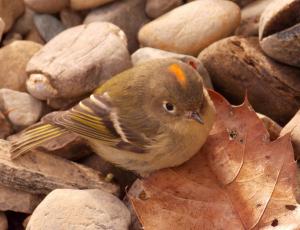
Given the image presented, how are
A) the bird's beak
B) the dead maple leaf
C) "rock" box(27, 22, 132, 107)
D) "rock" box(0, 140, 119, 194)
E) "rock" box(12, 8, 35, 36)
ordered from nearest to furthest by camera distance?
1. the dead maple leaf
2. the bird's beak
3. "rock" box(0, 140, 119, 194)
4. "rock" box(27, 22, 132, 107)
5. "rock" box(12, 8, 35, 36)

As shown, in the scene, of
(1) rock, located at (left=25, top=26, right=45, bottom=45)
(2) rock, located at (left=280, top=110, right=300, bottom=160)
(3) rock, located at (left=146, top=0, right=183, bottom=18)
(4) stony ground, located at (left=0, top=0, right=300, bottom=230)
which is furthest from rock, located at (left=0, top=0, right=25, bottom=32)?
(2) rock, located at (left=280, top=110, right=300, bottom=160)

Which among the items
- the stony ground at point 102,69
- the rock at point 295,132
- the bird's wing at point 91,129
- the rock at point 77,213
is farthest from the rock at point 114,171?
the rock at point 295,132

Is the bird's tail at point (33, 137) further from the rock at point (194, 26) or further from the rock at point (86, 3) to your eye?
the rock at point (86, 3)

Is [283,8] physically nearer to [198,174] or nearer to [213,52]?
[213,52]

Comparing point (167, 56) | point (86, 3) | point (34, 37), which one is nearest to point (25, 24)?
point (34, 37)

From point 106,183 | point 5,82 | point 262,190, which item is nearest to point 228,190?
point 262,190

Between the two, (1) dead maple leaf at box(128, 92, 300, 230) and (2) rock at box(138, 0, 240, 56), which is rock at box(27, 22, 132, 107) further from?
(1) dead maple leaf at box(128, 92, 300, 230)
